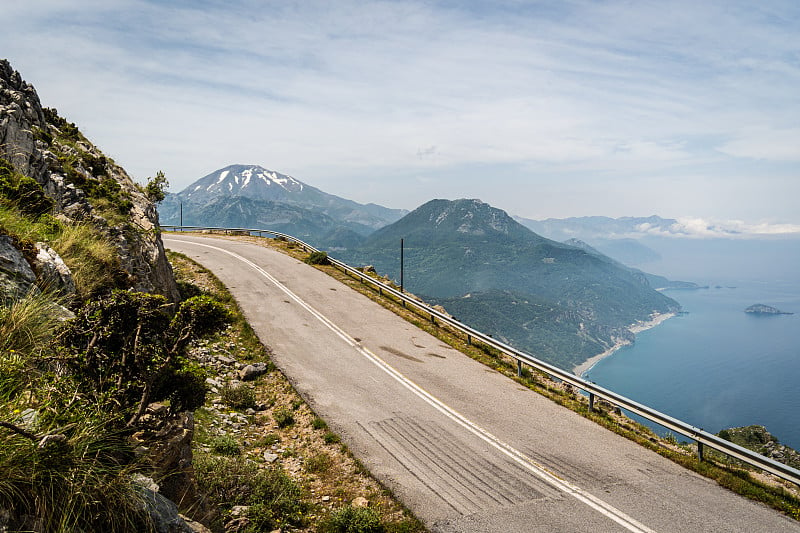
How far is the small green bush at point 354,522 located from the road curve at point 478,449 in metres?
0.86

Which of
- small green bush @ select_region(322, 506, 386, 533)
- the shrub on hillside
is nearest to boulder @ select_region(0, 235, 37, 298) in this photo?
the shrub on hillside

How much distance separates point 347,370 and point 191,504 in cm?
929

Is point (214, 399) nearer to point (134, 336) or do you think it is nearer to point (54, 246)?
point (54, 246)

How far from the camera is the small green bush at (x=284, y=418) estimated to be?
11.9 metres

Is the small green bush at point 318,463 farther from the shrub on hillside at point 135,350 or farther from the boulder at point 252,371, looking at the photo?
the boulder at point 252,371

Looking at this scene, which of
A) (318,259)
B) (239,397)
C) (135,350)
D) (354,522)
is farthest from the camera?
(318,259)

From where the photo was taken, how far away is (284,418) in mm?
11953

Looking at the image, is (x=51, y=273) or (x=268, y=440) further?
(x=268, y=440)

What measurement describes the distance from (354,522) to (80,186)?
17.0 m

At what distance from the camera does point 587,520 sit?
7820 millimetres

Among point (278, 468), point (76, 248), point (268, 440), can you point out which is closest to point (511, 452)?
point (278, 468)

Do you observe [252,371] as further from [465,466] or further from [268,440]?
[465,466]

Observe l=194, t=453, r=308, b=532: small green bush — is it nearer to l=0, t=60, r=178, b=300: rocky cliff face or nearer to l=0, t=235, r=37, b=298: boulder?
l=0, t=235, r=37, b=298: boulder

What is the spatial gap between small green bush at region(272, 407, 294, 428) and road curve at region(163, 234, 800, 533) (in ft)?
2.38
